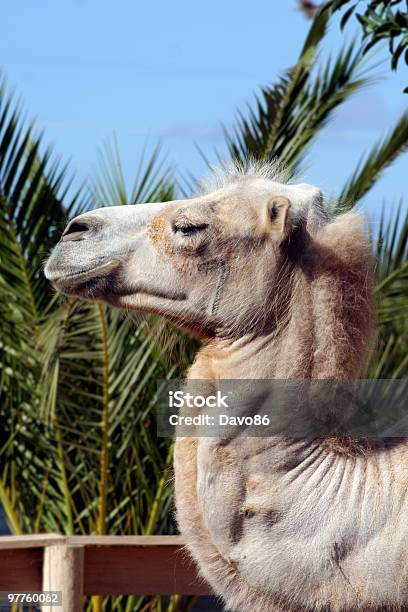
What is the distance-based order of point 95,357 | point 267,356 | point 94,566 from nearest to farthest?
point 267,356 → point 94,566 → point 95,357

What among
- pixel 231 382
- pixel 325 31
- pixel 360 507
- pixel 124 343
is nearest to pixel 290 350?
pixel 231 382

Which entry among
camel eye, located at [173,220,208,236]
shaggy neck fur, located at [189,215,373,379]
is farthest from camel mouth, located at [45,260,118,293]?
shaggy neck fur, located at [189,215,373,379]

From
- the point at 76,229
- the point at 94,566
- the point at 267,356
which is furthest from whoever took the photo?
the point at 94,566

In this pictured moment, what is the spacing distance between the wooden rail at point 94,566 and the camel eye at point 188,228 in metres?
1.33

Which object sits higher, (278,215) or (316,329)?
(278,215)

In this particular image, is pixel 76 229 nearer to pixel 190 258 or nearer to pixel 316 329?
pixel 190 258

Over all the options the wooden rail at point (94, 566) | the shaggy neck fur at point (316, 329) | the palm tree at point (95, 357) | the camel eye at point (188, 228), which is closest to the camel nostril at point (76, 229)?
the camel eye at point (188, 228)

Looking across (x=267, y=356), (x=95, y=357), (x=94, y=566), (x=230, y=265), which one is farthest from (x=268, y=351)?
(x=95, y=357)

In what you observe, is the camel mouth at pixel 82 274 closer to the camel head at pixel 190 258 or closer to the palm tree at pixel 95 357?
the camel head at pixel 190 258

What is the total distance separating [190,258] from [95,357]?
3036 mm

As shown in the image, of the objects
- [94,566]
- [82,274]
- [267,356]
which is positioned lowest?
[94,566]

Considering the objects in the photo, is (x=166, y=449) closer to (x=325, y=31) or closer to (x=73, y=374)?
(x=73, y=374)

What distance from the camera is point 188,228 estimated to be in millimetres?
1952

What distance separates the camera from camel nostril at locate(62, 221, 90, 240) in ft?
6.47
